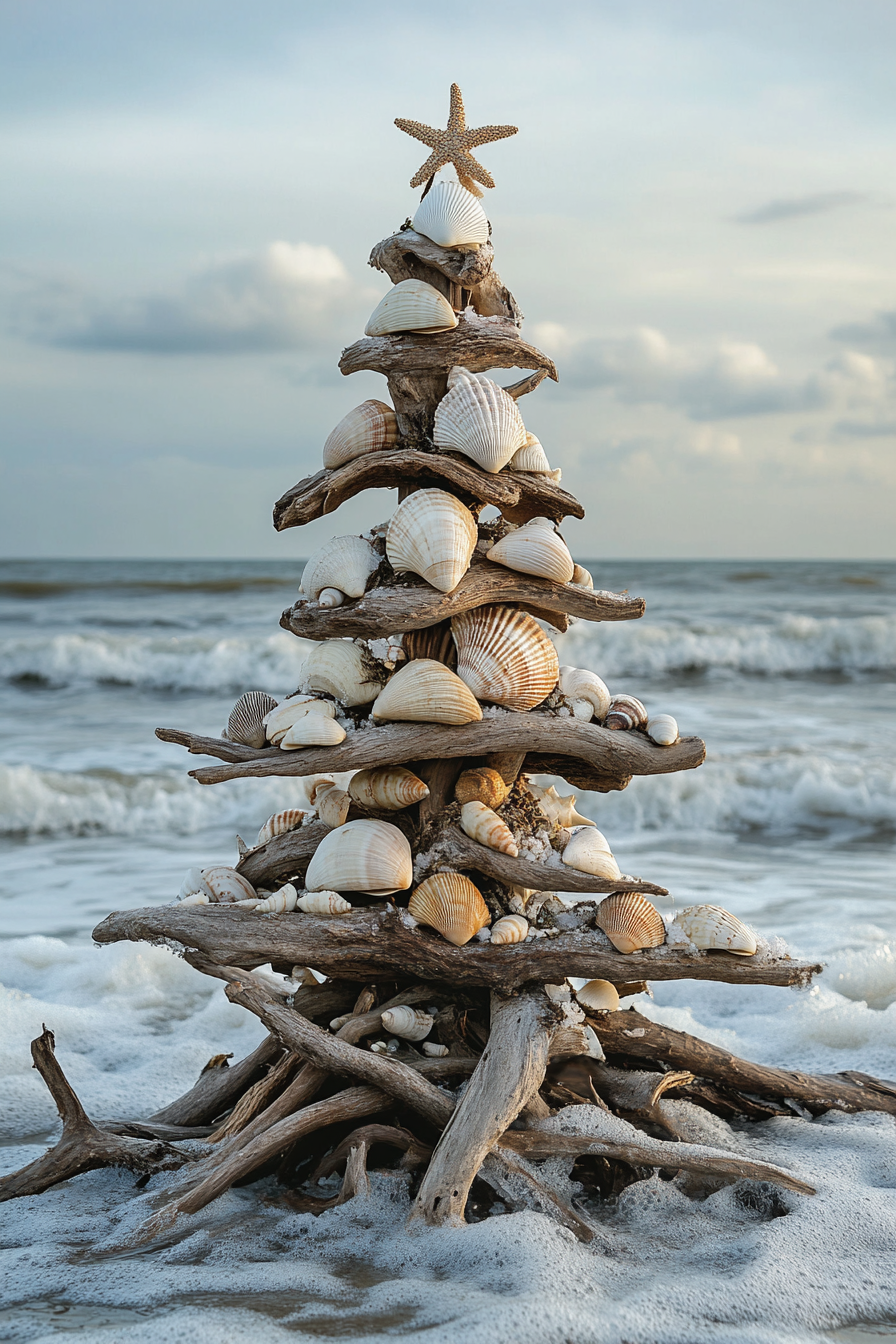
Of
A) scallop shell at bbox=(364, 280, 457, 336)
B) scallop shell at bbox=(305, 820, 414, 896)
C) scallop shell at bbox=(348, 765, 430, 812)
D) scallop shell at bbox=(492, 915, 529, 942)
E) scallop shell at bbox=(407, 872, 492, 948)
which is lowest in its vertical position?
scallop shell at bbox=(492, 915, 529, 942)

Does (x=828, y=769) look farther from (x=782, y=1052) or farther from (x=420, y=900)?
(x=420, y=900)

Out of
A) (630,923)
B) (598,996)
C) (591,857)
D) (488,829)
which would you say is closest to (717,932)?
(630,923)

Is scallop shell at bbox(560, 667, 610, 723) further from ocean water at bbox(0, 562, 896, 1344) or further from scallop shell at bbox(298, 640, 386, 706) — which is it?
ocean water at bbox(0, 562, 896, 1344)

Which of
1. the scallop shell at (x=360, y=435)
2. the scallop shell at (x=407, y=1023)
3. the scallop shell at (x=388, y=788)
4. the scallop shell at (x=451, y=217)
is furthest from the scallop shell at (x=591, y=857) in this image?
the scallop shell at (x=451, y=217)

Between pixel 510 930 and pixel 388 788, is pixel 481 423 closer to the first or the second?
pixel 388 788

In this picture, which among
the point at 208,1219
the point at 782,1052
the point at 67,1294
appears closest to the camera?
the point at 67,1294

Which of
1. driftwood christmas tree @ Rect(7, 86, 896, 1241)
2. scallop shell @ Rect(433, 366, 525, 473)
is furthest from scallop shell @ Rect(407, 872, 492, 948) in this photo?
scallop shell @ Rect(433, 366, 525, 473)

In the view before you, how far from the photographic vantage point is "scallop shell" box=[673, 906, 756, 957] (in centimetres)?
345

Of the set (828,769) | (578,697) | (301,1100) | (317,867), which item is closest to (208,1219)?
(301,1100)

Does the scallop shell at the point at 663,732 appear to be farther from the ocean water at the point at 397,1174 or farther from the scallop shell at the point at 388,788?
the ocean water at the point at 397,1174

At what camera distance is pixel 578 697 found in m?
3.73

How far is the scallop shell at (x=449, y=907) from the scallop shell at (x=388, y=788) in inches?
11.8

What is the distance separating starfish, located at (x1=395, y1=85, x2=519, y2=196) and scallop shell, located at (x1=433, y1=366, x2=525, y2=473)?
79 centimetres

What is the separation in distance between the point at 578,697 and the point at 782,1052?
2842mm
